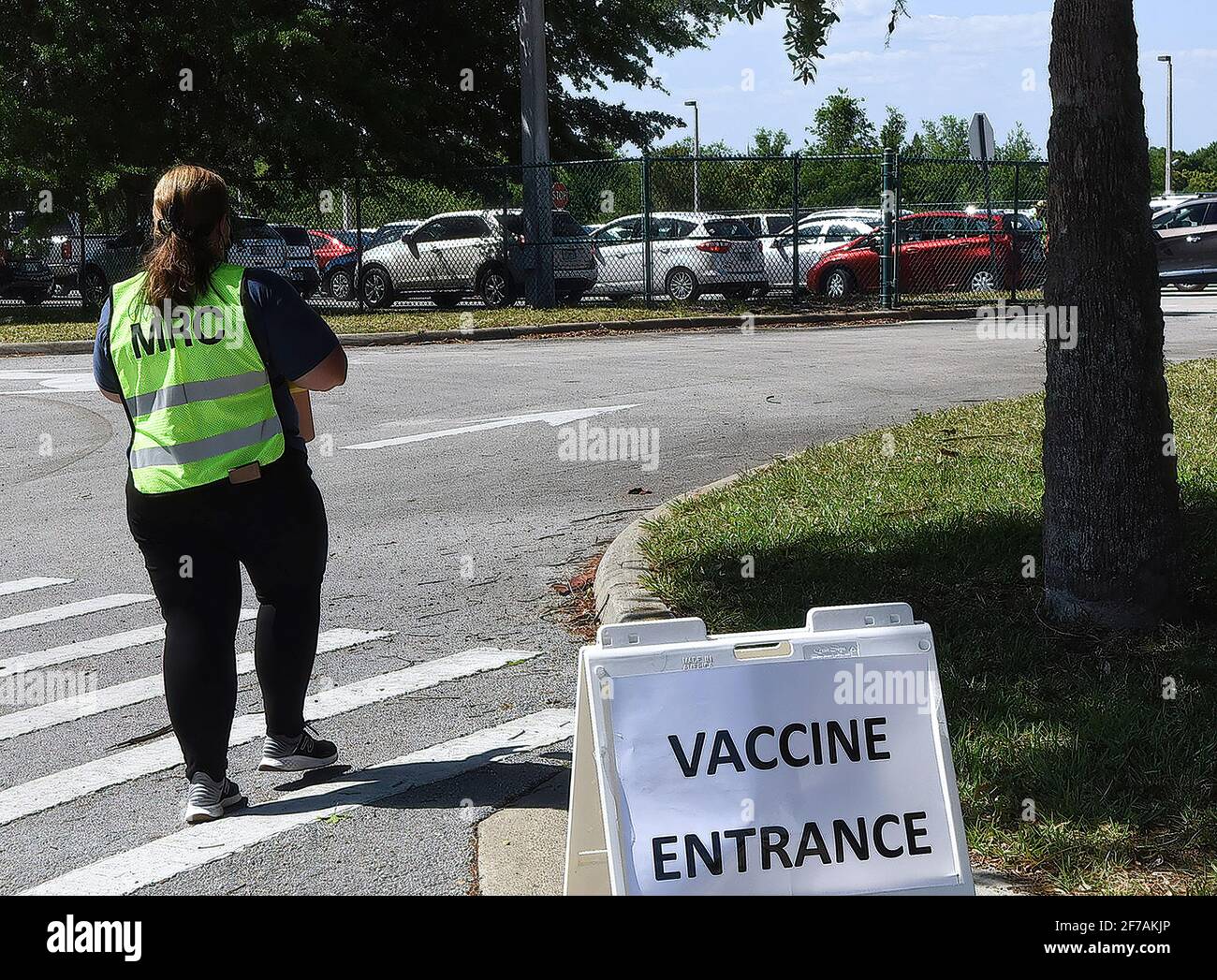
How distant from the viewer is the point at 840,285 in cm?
2555

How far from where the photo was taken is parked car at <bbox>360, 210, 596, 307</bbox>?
2416 cm

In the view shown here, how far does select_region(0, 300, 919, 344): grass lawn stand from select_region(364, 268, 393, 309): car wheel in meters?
0.81

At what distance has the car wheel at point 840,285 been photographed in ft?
83.0

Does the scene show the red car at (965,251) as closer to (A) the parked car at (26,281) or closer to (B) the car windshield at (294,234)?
(B) the car windshield at (294,234)

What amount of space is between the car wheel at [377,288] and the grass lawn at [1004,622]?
1718 cm

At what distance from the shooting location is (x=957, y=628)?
5.55 meters

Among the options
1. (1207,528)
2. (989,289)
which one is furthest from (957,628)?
(989,289)

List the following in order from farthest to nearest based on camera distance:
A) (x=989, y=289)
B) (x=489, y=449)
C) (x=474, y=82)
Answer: (x=474, y=82) → (x=989, y=289) → (x=489, y=449)

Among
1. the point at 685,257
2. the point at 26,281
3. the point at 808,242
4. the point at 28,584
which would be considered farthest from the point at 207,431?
the point at 26,281

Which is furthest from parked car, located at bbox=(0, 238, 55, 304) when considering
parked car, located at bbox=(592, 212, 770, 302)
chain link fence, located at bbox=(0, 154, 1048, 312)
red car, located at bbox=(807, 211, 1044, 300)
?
red car, located at bbox=(807, 211, 1044, 300)

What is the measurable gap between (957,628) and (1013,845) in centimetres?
178

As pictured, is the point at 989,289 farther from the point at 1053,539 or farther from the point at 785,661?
the point at 785,661

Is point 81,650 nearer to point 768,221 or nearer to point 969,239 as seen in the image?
point 969,239
